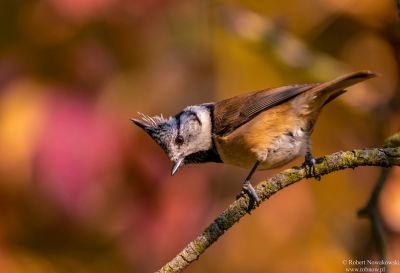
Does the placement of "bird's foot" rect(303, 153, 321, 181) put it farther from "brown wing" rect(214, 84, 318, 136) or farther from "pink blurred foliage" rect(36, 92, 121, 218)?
"pink blurred foliage" rect(36, 92, 121, 218)

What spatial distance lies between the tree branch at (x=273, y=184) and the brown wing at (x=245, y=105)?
32.7 inches

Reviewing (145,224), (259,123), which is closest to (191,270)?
(145,224)

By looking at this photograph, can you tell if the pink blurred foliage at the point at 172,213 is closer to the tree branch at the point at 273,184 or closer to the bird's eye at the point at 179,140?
the bird's eye at the point at 179,140

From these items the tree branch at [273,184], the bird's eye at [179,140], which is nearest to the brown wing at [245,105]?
the bird's eye at [179,140]

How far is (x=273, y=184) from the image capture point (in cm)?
234

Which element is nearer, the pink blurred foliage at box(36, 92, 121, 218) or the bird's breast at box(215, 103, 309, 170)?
the bird's breast at box(215, 103, 309, 170)

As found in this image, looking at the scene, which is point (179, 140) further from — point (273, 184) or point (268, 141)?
point (273, 184)

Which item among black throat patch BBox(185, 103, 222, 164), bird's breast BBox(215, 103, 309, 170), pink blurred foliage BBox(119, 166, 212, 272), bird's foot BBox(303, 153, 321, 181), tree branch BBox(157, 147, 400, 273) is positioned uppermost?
black throat patch BBox(185, 103, 222, 164)

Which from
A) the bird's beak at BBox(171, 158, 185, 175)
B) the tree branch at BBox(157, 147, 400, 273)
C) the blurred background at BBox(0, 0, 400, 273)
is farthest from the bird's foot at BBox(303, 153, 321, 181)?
the bird's beak at BBox(171, 158, 185, 175)

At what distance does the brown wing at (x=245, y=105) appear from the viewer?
321 cm

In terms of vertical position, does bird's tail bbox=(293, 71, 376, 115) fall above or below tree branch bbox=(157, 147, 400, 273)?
above

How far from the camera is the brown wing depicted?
3207 millimetres

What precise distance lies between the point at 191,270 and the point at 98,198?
1.91 feet

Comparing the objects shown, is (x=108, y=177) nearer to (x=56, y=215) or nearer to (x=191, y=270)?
(x=56, y=215)
